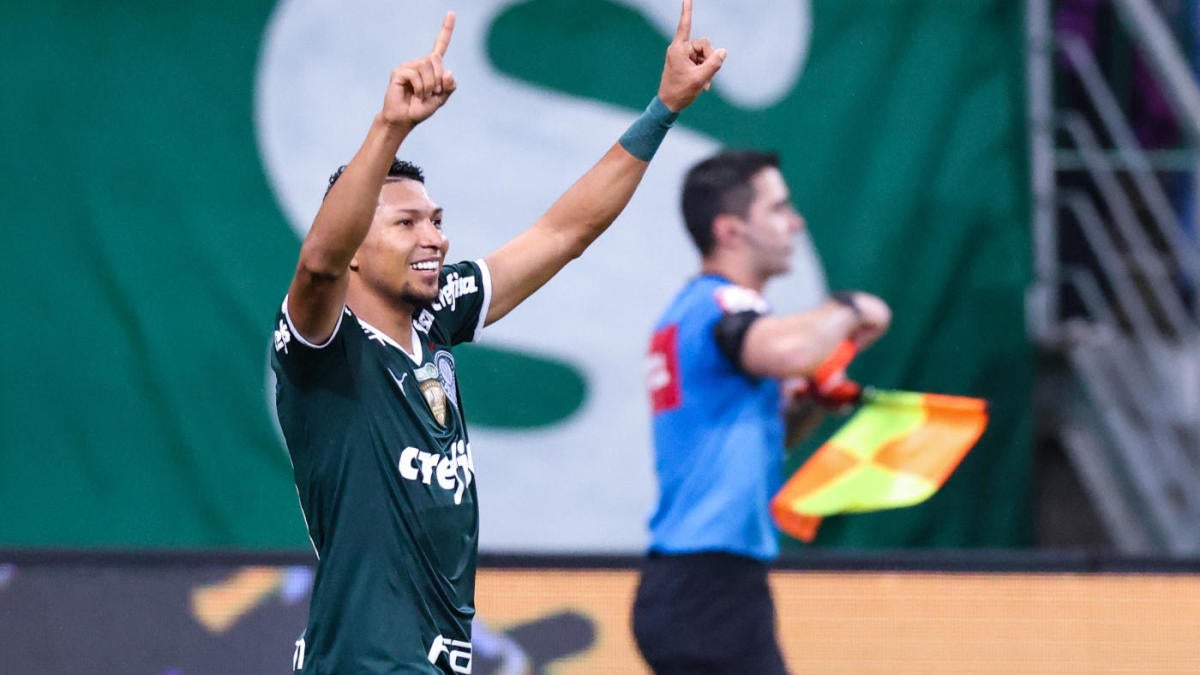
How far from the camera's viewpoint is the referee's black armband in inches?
164

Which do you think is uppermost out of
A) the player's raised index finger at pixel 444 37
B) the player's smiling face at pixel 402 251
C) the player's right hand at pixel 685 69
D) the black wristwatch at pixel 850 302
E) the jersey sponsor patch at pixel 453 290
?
the player's raised index finger at pixel 444 37

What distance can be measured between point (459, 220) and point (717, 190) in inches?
99.2

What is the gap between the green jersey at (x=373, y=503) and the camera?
3234 millimetres

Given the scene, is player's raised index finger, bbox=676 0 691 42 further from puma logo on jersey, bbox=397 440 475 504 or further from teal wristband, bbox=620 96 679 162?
puma logo on jersey, bbox=397 440 475 504

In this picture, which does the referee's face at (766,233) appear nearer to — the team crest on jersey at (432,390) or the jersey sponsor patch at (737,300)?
the jersey sponsor patch at (737,300)

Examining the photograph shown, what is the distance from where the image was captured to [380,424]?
129 inches

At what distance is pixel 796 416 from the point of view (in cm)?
495

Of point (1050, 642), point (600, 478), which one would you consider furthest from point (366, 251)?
point (600, 478)

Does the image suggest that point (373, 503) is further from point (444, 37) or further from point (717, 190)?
point (717, 190)

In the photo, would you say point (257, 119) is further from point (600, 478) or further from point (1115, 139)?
point (1115, 139)

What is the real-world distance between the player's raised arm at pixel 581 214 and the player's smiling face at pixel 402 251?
0.41 meters

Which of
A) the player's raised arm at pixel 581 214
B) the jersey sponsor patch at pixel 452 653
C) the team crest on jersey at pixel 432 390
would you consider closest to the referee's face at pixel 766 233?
the player's raised arm at pixel 581 214

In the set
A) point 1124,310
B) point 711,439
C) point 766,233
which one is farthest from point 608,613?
point 1124,310

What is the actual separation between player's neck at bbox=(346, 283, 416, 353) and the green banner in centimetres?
348
